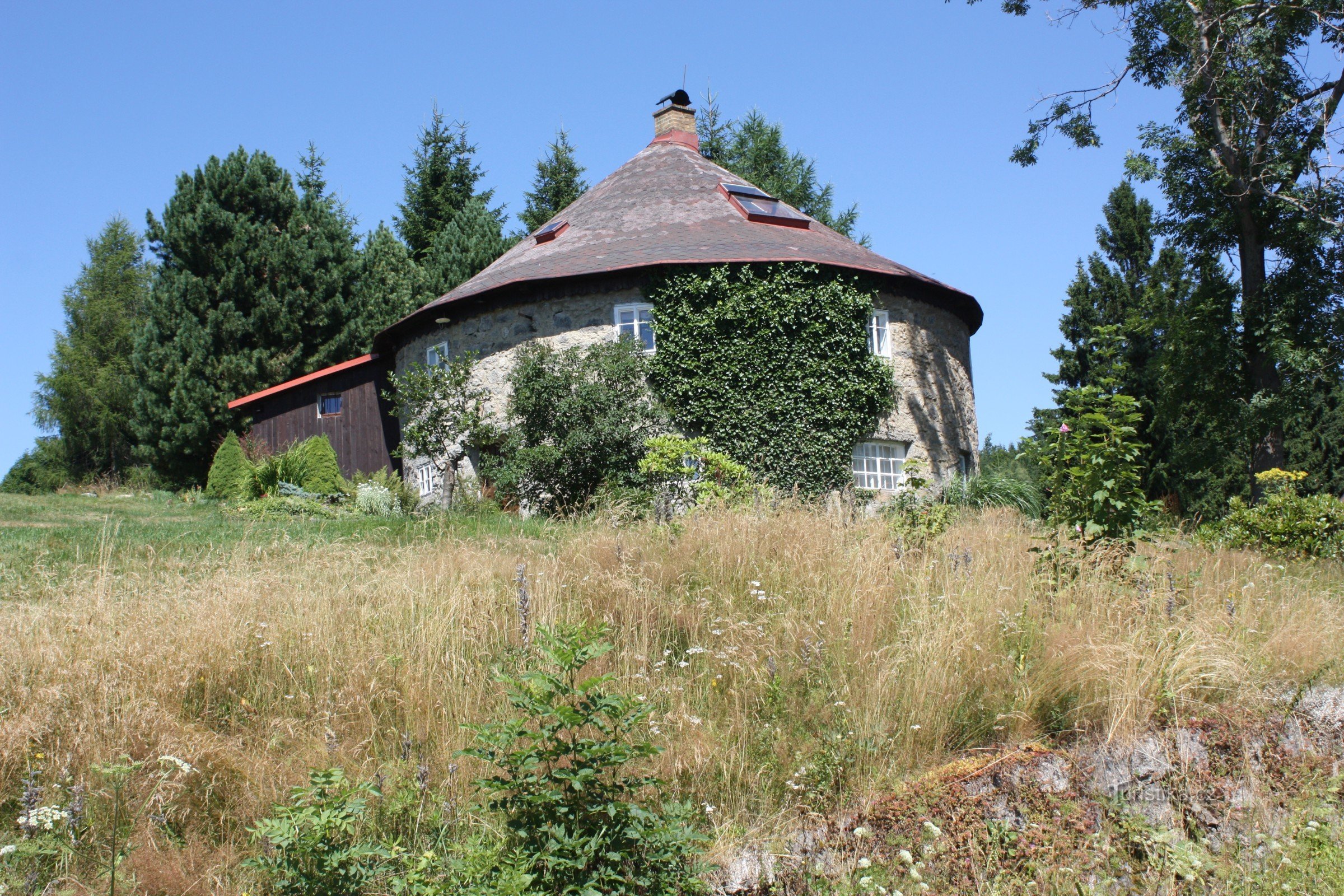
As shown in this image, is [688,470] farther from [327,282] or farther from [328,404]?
[327,282]

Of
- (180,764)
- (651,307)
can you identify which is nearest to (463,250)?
(651,307)

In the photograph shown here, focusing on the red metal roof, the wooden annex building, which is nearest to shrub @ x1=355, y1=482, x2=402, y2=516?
the wooden annex building

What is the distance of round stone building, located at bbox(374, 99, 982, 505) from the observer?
604 inches

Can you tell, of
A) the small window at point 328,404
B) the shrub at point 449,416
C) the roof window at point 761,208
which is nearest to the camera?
the shrub at point 449,416

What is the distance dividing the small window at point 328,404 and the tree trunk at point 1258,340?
1719cm

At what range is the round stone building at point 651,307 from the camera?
15352mm

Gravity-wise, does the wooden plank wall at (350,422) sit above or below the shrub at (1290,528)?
above

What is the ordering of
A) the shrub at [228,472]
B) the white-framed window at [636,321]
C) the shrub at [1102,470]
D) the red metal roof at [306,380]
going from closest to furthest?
the shrub at [1102,470], the white-framed window at [636,321], the shrub at [228,472], the red metal roof at [306,380]

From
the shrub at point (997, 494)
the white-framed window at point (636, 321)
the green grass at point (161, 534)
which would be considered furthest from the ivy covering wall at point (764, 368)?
the green grass at point (161, 534)

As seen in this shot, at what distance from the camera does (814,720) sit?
460cm

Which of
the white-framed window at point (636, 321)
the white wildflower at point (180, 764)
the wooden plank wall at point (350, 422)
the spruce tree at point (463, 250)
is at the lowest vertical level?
the white wildflower at point (180, 764)

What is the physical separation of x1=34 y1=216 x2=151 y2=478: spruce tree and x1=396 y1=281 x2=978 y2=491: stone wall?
801 inches

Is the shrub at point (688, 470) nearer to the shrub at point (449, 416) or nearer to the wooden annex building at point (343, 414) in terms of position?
the shrub at point (449, 416)

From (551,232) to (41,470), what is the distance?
79.3 feet
